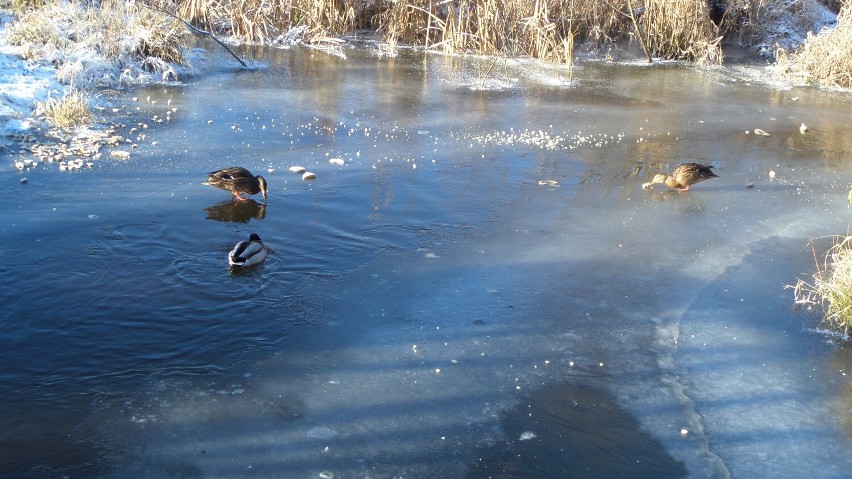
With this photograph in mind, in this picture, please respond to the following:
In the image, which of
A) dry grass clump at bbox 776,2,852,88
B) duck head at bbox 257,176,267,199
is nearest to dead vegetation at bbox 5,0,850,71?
dry grass clump at bbox 776,2,852,88

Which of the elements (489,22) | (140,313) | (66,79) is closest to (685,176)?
(140,313)

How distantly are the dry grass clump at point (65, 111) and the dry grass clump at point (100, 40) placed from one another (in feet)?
5.47

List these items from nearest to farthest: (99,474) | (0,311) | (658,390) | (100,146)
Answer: (99,474) < (658,390) < (0,311) < (100,146)

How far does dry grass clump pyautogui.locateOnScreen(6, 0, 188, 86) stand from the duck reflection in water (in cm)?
487

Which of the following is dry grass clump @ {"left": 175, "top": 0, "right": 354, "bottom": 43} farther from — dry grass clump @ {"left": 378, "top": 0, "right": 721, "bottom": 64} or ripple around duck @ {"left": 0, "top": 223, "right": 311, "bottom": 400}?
ripple around duck @ {"left": 0, "top": 223, "right": 311, "bottom": 400}

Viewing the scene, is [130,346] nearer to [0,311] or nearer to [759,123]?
[0,311]

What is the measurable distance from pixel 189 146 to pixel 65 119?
144cm

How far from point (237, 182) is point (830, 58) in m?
11.6

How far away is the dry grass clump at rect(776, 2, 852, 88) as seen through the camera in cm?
1423

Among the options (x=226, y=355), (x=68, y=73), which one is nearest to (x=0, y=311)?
(x=226, y=355)

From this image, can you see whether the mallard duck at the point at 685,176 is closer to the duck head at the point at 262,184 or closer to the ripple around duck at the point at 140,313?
the duck head at the point at 262,184

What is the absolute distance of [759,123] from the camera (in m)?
11.8

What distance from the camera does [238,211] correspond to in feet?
24.2

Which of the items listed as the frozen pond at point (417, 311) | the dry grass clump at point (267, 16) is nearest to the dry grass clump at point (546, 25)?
the dry grass clump at point (267, 16)
